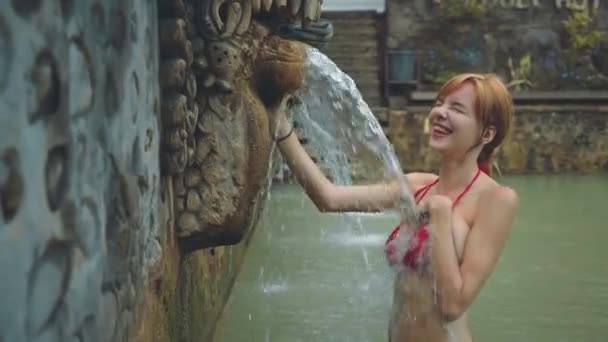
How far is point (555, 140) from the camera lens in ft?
39.7

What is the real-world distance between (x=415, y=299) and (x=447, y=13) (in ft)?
41.2

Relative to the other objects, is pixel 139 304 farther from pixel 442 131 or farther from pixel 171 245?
pixel 442 131

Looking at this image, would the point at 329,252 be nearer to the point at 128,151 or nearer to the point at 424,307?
the point at 424,307

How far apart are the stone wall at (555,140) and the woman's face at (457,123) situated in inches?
389

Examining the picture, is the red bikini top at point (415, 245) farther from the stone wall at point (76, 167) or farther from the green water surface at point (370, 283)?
the stone wall at point (76, 167)

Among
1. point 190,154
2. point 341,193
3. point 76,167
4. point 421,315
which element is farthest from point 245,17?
point 76,167

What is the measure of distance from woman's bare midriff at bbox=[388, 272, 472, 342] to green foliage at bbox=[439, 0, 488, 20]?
12.5 meters

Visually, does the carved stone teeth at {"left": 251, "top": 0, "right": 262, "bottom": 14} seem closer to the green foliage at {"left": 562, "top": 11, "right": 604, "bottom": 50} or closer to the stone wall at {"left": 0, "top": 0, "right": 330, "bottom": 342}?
the stone wall at {"left": 0, "top": 0, "right": 330, "bottom": 342}

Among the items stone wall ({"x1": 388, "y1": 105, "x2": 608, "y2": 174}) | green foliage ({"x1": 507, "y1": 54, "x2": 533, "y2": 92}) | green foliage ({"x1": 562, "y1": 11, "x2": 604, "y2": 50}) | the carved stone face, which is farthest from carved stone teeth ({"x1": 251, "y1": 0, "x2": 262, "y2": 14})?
green foliage ({"x1": 562, "y1": 11, "x2": 604, "y2": 50})

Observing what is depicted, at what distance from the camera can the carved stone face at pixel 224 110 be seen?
230 centimetres

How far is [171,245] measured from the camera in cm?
236

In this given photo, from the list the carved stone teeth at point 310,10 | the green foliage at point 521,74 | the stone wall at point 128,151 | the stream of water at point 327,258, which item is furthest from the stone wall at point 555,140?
the carved stone teeth at point 310,10

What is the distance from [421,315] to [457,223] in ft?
0.69

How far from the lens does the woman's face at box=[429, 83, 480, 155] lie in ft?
6.58
